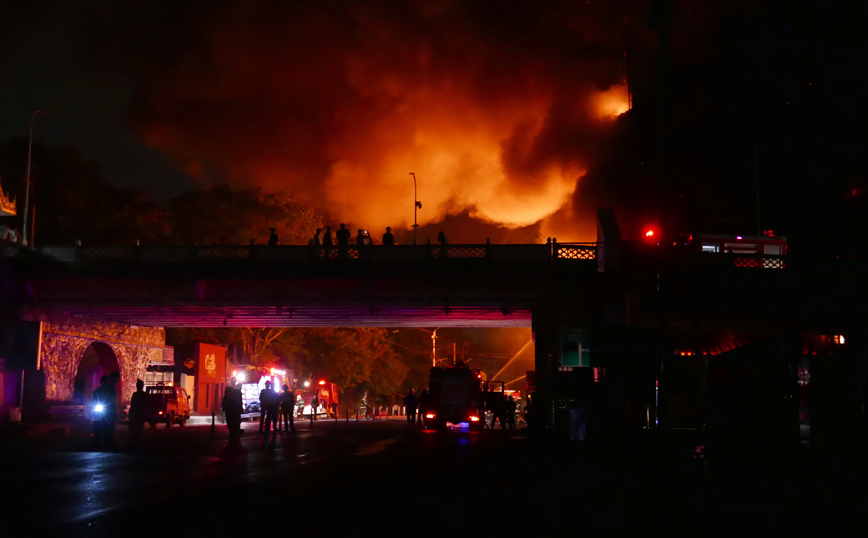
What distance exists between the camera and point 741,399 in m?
18.7

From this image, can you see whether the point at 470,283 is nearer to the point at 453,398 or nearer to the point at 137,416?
the point at 453,398

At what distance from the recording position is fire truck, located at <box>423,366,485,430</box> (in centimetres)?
4991

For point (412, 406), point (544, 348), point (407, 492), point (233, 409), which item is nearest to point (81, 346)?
point (412, 406)

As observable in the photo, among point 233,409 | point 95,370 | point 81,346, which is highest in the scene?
point 81,346

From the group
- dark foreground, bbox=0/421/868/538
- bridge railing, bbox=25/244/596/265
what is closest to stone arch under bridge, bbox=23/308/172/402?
bridge railing, bbox=25/244/596/265

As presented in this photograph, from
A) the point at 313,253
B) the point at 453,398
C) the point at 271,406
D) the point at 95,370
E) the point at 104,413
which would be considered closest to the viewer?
the point at 104,413

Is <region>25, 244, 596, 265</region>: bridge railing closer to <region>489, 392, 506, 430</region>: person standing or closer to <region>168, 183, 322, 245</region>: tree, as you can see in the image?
<region>489, 392, 506, 430</region>: person standing

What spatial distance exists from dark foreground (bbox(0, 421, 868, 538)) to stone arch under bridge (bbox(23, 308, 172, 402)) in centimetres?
2595

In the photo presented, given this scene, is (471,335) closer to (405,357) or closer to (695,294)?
(405,357)

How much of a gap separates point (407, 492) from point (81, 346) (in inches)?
1716

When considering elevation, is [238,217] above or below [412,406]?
above

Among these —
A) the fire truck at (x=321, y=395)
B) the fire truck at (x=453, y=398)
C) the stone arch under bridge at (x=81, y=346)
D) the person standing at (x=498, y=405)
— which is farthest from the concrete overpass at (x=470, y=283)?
the fire truck at (x=321, y=395)

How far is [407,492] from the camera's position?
47.5 feet

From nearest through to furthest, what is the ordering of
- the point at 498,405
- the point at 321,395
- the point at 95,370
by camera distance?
the point at 498,405 → the point at 95,370 → the point at 321,395
